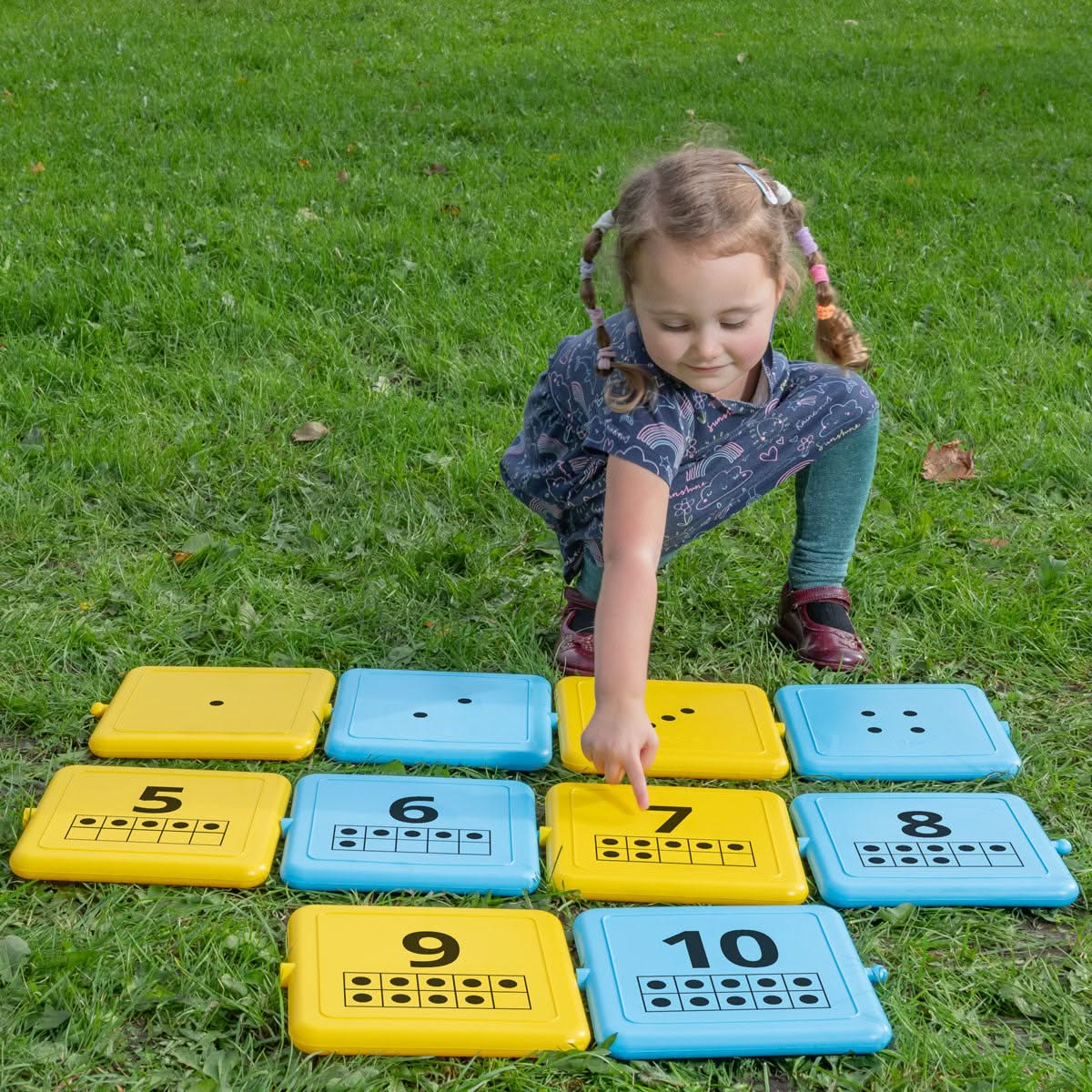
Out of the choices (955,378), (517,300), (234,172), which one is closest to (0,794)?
(517,300)

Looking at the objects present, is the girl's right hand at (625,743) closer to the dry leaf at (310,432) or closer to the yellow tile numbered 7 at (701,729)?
the yellow tile numbered 7 at (701,729)

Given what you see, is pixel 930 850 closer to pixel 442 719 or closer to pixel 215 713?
pixel 442 719

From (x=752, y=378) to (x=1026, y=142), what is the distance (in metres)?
4.34

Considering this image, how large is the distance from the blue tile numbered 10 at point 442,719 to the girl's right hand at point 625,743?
0.40 metres

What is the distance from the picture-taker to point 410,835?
76.7 inches

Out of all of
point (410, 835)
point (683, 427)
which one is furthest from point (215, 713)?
point (683, 427)

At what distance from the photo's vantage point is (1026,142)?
19.4 ft

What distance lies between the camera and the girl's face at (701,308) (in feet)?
6.07

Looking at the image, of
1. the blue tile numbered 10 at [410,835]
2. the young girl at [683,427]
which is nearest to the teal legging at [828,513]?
the young girl at [683,427]

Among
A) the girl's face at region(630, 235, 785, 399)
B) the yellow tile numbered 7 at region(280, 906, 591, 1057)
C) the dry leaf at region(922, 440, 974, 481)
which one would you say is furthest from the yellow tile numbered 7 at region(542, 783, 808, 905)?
the dry leaf at region(922, 440, 974, 481)

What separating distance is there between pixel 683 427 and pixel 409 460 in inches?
45.7

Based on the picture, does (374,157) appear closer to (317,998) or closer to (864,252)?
(864,252)

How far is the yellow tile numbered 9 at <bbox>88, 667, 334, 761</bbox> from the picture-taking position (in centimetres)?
215

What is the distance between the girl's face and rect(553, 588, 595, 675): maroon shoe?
67 cm
